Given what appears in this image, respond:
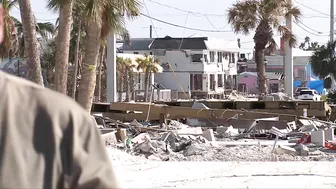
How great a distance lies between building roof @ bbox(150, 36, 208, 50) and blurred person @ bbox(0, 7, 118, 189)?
7169 centimetres

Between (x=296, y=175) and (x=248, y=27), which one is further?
(x=248, y=27)

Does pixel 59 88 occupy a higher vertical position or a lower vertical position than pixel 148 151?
higher

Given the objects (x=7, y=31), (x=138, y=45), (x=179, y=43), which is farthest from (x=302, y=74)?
(x=7, y=31)

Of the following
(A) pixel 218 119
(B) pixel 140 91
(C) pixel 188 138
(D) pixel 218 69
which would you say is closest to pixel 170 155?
(C) pixel 188 138

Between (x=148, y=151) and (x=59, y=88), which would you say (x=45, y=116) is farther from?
(x=59, y=88)

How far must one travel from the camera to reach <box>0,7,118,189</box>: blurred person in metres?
1.48

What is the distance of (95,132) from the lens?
5.16ft

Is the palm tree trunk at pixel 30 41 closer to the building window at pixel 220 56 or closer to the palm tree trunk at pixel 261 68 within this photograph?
the palm tree trunk at pixel 261 68

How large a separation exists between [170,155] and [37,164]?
1567 cm

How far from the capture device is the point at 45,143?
151 centimetres

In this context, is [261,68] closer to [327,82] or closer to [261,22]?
[261,22]

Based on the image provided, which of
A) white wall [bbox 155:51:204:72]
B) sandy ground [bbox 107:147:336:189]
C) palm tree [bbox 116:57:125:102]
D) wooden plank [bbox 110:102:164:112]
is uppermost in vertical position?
white wall [bbox 155:51:204:72]

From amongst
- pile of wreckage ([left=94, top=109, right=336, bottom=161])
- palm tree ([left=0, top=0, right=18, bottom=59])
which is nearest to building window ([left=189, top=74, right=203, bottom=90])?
palm tree ([left=0, top=0, right=18, bottom=59])

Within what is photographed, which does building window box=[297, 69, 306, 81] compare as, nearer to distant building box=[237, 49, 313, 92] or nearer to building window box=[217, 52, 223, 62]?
distant building box=[237, 49, 313, 92]
